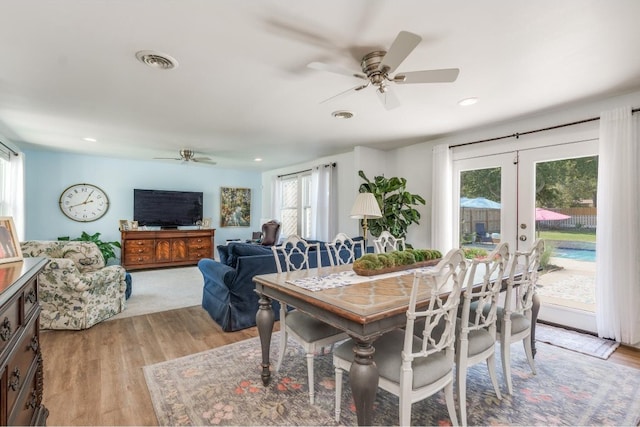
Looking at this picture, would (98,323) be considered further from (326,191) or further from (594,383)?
(594,383)

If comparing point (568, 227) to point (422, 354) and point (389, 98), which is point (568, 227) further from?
point (422, 354)

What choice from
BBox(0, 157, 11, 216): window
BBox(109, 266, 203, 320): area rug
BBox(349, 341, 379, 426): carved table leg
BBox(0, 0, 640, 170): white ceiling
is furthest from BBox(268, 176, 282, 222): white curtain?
BBox(349, 341, 379, 426): carved table leg

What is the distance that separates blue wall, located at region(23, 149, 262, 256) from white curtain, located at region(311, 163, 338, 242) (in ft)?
8.88

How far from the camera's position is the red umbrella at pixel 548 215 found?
3.26 meters

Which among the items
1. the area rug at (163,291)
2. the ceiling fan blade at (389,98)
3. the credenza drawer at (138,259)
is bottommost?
the area rug at (163,291)

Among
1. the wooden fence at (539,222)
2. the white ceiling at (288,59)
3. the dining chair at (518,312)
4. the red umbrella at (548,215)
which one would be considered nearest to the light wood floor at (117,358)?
the dining chair at (518,312)

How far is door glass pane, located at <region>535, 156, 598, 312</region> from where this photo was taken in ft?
10.1

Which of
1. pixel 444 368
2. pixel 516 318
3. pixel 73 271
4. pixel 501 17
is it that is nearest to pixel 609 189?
pixel 516 318

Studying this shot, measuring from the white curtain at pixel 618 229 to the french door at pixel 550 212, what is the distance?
0.20 metres

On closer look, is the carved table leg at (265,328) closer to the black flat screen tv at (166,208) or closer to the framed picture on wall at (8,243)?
the framed picture on wall at (8,243)

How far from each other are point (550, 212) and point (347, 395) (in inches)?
117

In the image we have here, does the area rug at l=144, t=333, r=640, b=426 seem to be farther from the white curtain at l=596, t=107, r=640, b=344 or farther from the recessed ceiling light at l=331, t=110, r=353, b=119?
the recessed ceiling light at l=331, t=110, r=353, b=119

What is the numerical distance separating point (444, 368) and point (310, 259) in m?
2.01

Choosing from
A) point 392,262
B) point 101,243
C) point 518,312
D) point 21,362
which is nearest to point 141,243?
point 101,243
